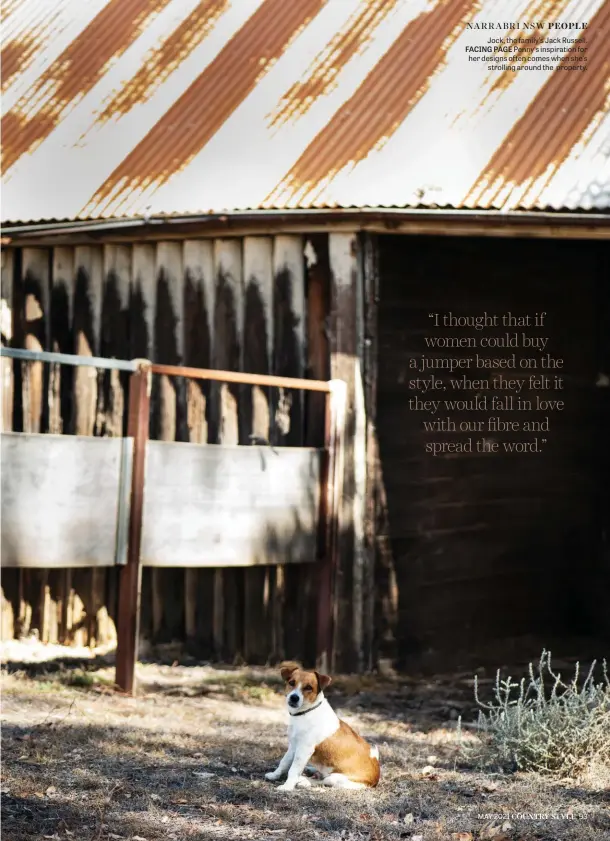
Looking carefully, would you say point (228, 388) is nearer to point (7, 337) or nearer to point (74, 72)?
point (7, 337)

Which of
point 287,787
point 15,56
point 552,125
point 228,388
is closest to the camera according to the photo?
point 287,787

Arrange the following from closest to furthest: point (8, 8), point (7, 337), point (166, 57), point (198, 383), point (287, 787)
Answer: point (287, 787) < point (198, 383) < point (7, 337) < point (166, 57) < point (8, 8)

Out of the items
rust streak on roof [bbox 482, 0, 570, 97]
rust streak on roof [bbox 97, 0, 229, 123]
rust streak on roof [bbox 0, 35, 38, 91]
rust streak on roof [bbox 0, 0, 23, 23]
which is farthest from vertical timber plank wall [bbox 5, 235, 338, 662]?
rust streak on roof [bbox 0, 0, 23, 23]

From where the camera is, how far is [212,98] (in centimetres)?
942

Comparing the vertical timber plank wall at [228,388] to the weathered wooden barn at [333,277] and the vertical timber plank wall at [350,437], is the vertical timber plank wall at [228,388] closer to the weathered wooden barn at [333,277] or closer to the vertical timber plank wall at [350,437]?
the weathered wooden barn at [333,277]

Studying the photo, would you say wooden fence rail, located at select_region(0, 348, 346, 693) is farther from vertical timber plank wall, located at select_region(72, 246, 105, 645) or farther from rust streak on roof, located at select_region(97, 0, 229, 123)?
rust streak on roof, located at select_region(97, 0, 229, 123)

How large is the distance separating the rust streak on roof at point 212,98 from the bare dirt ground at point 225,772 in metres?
3.56

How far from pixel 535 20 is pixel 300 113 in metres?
1.88

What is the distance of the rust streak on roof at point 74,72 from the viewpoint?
988 centimetres

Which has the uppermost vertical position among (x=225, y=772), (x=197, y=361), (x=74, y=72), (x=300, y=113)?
(x=74, y=72)

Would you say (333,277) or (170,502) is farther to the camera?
(333,277)

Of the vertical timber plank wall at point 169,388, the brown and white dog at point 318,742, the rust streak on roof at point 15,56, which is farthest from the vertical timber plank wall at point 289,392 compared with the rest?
the rust streak on roof at point 15,56

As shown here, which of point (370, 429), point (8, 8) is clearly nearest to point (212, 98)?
point (370, 429)

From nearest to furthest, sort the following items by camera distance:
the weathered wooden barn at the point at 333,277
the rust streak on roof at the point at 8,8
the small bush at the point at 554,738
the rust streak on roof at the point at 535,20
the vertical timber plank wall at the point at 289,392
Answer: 1. the small bush at the point at 554,738
2. the weathered wooden barn at the point at 333,277
3. the vertical timber plank wall at the point at 289,392
4. the rust streak on roof at the point at 535,20
5. the rust streak on roof at the point at 8,8
